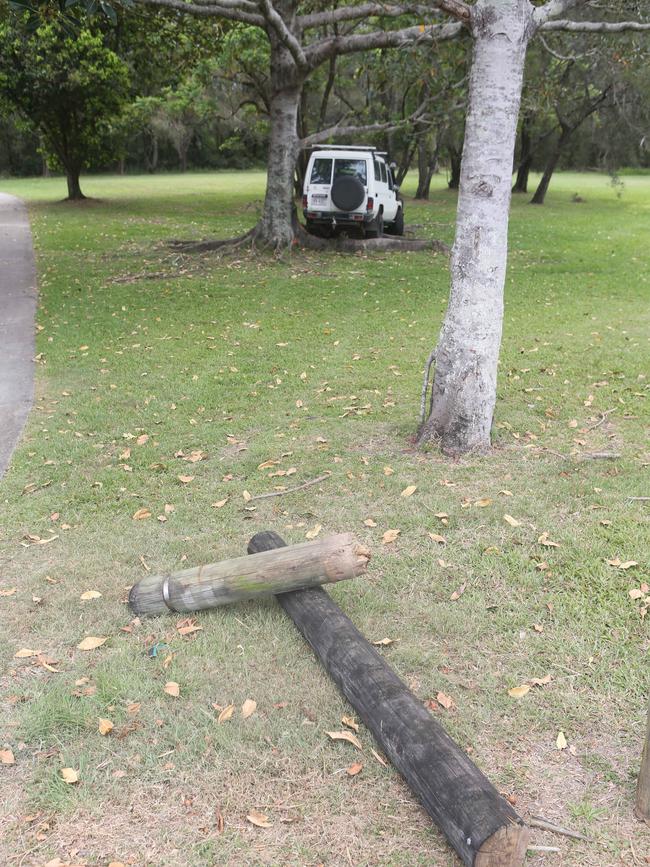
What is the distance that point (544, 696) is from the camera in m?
3.42

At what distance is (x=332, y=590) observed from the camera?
433cm

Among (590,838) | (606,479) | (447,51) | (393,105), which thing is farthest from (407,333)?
(393,105)

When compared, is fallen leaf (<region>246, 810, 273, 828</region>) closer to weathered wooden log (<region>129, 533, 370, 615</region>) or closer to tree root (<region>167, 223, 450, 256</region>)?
weathered wooden log (<region>129, 533, 370, 615</region>)

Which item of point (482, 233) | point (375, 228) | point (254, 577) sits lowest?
point (254, 577)

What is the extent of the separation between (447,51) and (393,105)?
16496mm

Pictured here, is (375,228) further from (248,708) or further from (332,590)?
(248,708)

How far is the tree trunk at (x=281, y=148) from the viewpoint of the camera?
47.5 ft

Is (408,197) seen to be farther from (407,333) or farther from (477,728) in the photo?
(477,728)

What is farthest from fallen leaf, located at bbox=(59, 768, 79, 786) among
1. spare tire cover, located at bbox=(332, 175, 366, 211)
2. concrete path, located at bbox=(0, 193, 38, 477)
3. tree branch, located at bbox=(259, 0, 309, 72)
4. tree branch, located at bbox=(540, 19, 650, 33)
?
spare tire cover, located at bbox=(332, 175, 366, 211)

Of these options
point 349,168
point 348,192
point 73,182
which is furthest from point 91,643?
point 73,182

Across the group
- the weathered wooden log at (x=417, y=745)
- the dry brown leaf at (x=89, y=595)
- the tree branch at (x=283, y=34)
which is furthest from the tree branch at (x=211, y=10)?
the weathered wooden log at (x=417, y=745)

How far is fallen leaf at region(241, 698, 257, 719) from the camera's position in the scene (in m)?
3.36

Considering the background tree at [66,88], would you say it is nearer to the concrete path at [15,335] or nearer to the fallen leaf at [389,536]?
the concrete path at [15,335]

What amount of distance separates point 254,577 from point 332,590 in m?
0.64
